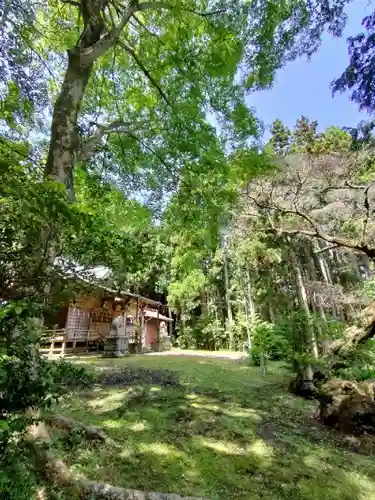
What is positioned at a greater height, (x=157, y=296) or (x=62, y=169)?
(x=157, y=296)

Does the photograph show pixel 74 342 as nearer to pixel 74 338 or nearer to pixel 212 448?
pixel 74 338

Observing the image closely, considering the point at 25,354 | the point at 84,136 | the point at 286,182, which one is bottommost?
the point at 25,354

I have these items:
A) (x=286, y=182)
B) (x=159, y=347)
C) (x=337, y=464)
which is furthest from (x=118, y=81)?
(x=159, y=347)

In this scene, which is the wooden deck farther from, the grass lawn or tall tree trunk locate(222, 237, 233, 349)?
tall tree trunk locate(222, 237, 233, 349)

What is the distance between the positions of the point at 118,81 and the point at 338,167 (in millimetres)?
6402

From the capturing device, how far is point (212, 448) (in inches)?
163

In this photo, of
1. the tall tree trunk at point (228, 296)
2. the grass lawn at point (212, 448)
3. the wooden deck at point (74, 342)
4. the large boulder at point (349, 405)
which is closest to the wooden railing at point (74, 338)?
the wooden deck at point (74, 342)

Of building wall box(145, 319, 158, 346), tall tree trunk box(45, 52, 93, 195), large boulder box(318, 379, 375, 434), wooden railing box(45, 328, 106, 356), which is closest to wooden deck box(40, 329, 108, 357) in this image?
wooden railing box(45, 328, 106, 356)

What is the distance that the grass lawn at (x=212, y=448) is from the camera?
334 cm

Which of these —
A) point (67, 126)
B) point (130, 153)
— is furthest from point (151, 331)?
point (67, 126)

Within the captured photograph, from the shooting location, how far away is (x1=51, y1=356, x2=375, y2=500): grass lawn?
3340 mm

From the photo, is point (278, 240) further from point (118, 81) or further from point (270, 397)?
point (118, 81)

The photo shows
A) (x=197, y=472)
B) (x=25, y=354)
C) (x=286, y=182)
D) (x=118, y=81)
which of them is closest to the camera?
(x=25, y=354)

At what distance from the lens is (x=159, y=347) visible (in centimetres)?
2027
